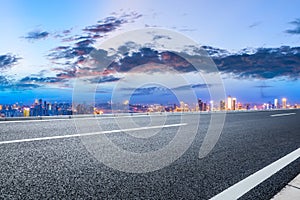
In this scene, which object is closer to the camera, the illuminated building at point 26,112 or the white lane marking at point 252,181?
the white lane marking at point 252,181

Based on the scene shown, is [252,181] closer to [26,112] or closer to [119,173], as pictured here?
[119,173]

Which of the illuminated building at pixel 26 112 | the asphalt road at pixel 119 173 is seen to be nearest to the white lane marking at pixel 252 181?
the asphalt road at pixel 119 173

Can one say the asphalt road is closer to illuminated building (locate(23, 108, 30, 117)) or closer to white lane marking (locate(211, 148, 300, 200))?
white lane marking (locate(211, 148, 300, 200))

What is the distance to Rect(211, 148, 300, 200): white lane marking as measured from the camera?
2773mm

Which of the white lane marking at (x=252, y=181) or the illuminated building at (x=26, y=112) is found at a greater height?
the illuminated building at (x=26, y=112)

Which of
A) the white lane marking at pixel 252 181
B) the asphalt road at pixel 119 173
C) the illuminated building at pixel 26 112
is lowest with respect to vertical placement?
the white lane marking at pixel 252 181

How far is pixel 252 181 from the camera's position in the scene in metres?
3.29

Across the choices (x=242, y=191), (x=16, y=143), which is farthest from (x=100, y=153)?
(x=242, y=191)

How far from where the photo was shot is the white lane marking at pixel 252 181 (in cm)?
277

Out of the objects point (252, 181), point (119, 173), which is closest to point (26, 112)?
point (119, 173)

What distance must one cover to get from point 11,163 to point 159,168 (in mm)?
1809

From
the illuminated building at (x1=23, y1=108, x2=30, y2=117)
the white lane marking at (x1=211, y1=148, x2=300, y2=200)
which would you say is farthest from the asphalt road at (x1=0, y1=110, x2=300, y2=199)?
the illuminated building at (x1=23, y1=108, x2=30, y2=117)

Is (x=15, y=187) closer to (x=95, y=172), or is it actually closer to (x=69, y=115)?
(x=95, y=172)

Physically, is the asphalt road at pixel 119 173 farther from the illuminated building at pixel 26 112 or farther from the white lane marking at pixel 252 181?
the illuminated building at pixel 26 112
